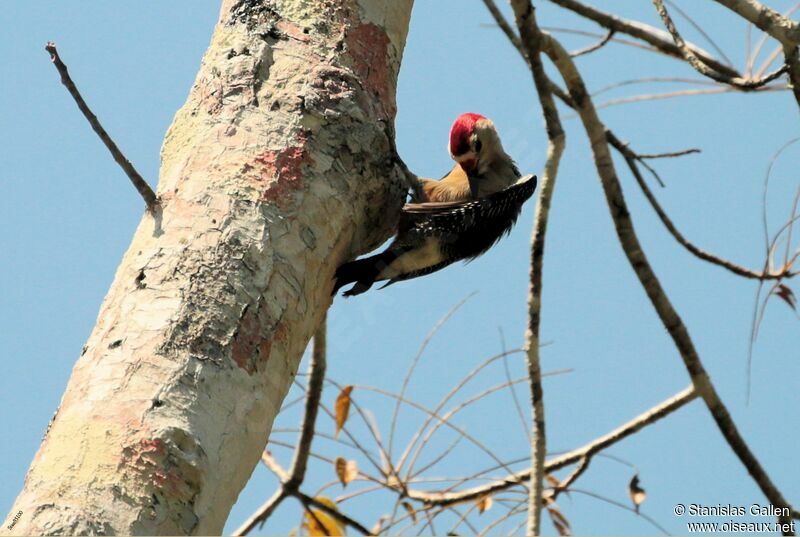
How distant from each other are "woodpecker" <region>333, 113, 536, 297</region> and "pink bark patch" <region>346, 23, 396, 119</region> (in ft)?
1.53

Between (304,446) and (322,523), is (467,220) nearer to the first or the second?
(304,446)

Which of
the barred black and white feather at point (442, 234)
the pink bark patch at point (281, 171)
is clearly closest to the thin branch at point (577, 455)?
the barred black and white feather at point (442, 234)

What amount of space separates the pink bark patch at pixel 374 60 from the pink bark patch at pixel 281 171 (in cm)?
33

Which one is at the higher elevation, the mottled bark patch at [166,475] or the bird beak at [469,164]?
the bird beak at [469,164]

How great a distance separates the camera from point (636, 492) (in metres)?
3.32

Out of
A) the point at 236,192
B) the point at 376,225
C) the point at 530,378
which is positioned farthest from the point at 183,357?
the point at 530,378

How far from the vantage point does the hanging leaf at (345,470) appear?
3.64 meters

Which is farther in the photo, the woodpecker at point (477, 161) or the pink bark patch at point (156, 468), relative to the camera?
the woodpecker at point (477, 161)

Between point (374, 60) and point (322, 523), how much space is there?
6.22 feet

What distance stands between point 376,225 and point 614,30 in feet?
4.59

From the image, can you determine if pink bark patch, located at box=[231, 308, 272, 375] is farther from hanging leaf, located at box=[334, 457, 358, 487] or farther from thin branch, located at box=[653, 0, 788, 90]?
hanging leaf, located at box=[334, 457, 358, 487]

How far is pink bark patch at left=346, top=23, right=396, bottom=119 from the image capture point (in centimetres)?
242

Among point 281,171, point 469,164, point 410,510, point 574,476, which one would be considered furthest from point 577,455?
point 281,171

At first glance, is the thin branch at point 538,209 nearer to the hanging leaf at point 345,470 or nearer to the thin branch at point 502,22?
the thin branch at point 502,22
